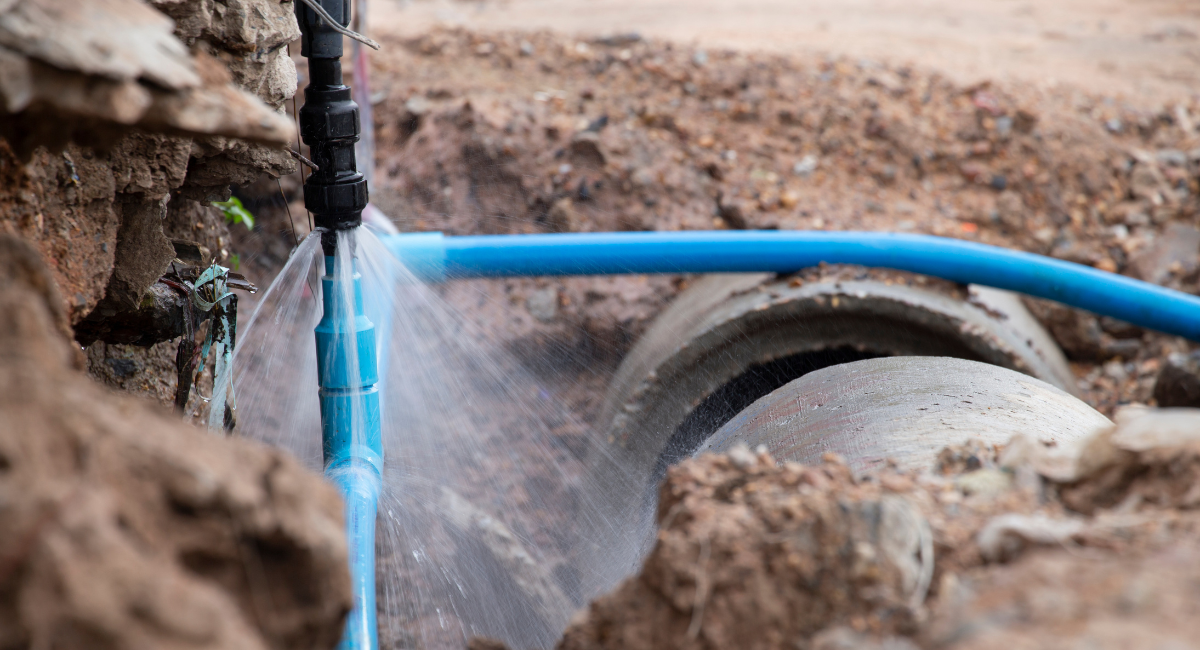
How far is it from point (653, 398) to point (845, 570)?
153 cm

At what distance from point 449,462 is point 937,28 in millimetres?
4401

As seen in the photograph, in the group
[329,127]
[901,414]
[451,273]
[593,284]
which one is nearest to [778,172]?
[593,284]

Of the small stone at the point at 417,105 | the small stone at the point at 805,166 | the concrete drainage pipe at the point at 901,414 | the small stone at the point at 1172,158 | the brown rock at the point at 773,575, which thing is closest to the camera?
the brown rock at the point at 773,575

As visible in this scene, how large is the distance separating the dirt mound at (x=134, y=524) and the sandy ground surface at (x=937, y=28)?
11.3ft

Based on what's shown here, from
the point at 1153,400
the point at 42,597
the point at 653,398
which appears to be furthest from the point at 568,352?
the point at 42,597

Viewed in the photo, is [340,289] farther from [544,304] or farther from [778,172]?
[778,172]

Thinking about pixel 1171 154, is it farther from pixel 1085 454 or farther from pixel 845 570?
pixel 845 570

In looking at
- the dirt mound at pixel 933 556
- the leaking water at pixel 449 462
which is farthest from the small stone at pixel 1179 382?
the dirt mound at pixel 933 556

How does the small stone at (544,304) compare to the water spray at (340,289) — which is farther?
the small stone at (544,304)

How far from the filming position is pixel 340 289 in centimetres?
156

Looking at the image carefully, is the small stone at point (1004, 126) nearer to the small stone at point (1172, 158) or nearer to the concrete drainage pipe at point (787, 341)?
the small stone at point (1172, 158)

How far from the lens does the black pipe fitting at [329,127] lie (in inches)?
58.0

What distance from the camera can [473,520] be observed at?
2.37 meters

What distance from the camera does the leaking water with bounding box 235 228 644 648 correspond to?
2.00 metres
